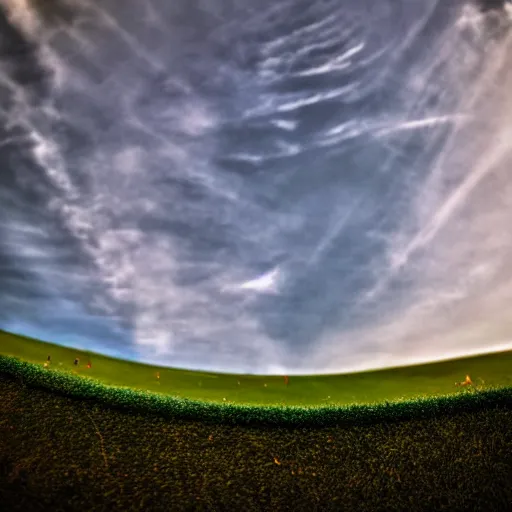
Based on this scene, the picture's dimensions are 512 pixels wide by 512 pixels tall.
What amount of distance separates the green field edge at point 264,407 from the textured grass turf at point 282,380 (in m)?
0.14

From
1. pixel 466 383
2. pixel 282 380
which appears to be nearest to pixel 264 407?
pixel 282 380

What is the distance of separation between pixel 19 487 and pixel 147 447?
1584 millimetres

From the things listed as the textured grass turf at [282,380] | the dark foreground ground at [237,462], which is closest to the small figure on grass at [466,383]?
the textured grass turf at [282,380]

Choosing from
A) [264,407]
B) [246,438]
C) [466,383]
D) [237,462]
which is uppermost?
[466,383]

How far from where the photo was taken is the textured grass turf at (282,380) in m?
6.98

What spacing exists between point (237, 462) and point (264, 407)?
3.35 feet

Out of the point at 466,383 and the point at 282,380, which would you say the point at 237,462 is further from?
the point at 466,383

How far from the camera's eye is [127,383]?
7051mm

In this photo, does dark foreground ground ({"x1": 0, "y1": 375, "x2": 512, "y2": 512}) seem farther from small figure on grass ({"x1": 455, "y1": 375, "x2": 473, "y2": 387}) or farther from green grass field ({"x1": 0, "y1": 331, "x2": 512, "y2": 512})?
small figure on grass ({"x1": 455, "y1": 375, "x2": 473, "y2": 387})

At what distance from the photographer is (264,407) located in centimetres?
677

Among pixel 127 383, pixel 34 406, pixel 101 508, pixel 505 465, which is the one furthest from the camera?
pixel 127 383

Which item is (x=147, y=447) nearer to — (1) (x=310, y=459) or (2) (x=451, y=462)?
(1) (x=310, y=459)

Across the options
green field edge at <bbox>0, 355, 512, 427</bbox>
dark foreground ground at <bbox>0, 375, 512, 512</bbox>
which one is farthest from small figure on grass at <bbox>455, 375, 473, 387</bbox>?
dark foreground ground at <bbox>0, 375, 512, 512</bbox>

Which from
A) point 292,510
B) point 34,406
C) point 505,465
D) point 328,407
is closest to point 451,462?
point 505,465
